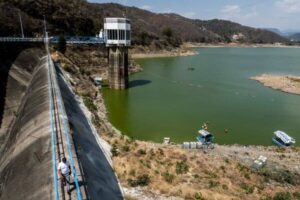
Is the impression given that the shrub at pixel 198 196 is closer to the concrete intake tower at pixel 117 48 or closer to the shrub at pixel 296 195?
the shrub at pixel 296 195

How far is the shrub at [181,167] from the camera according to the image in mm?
23266

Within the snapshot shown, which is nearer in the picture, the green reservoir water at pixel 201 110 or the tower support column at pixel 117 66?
the green reservoir water at pixel 201 110

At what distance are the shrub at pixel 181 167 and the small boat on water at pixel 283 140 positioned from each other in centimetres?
1719

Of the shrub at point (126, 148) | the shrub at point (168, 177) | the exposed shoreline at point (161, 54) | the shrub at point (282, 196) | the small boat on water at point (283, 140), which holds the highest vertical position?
the exposed shoreline at point (161, 54)

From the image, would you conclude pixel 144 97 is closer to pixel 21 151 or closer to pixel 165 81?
pixel 165 81

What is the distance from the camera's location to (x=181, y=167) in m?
24.0

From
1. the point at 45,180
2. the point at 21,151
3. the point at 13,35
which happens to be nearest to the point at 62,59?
the point at 13,35

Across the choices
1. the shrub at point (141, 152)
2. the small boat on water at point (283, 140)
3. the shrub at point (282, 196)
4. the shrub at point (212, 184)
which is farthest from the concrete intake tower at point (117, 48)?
the shrub at point (282, 196)

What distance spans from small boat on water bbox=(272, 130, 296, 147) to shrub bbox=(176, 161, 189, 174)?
17.2m

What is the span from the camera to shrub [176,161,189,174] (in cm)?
2327

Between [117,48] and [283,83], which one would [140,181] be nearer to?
[117,48]

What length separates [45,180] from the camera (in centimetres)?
1443

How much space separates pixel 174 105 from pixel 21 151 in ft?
120

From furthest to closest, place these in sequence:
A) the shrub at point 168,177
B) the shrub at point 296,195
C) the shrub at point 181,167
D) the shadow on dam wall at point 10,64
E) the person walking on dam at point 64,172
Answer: the shadow on dam wall at point 10,64 < the shrub at point 181,167 < the shrub at point 296,195 < the shrub at point 168,177 < the person walking on dam at point 64,172
